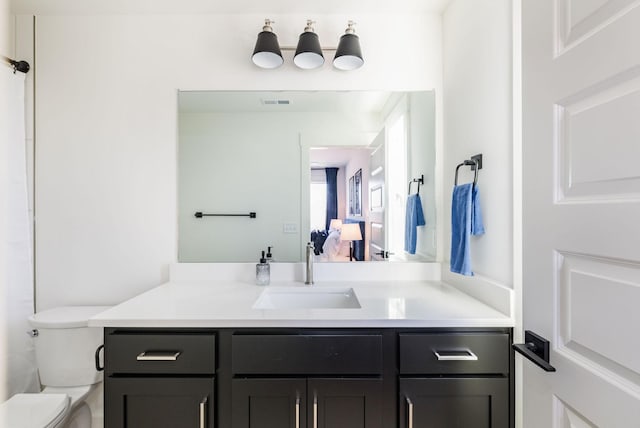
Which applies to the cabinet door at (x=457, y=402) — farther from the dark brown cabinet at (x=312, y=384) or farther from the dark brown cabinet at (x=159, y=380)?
the dark brown cabinet at (x=159, y=380)

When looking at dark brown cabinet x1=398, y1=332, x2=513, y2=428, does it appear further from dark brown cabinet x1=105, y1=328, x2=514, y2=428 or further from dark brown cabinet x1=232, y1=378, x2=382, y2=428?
dark brown cabinet x1=232, y1=378, x2=382, y2=428

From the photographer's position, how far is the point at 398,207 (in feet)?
5.89

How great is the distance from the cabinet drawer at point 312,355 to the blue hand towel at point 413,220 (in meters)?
0.77

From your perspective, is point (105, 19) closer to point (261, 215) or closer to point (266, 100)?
point (266, 100)

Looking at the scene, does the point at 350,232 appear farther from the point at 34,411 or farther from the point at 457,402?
the point at 34,411

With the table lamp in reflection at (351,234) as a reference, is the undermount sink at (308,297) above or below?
below

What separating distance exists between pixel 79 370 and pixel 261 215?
3.90ft

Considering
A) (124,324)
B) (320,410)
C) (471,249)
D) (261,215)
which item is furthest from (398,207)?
(124,324)

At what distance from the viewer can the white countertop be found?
112cm

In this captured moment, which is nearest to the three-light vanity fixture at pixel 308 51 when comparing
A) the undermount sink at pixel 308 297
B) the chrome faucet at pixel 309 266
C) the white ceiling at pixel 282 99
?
the white ceiling at pixel 282 99

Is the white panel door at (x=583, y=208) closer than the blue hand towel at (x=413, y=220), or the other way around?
the white panel door at (x=583, y=208)

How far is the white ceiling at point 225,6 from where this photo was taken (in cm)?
161

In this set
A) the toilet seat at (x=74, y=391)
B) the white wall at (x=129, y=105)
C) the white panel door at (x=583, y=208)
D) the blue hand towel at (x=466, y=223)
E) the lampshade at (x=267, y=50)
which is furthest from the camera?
the white wall at (x=129, y=105)

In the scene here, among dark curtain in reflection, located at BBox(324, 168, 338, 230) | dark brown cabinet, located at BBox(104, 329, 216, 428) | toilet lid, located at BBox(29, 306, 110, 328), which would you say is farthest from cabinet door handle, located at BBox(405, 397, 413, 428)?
toilet lid, located at BBox(29, 306, 110, 328)
